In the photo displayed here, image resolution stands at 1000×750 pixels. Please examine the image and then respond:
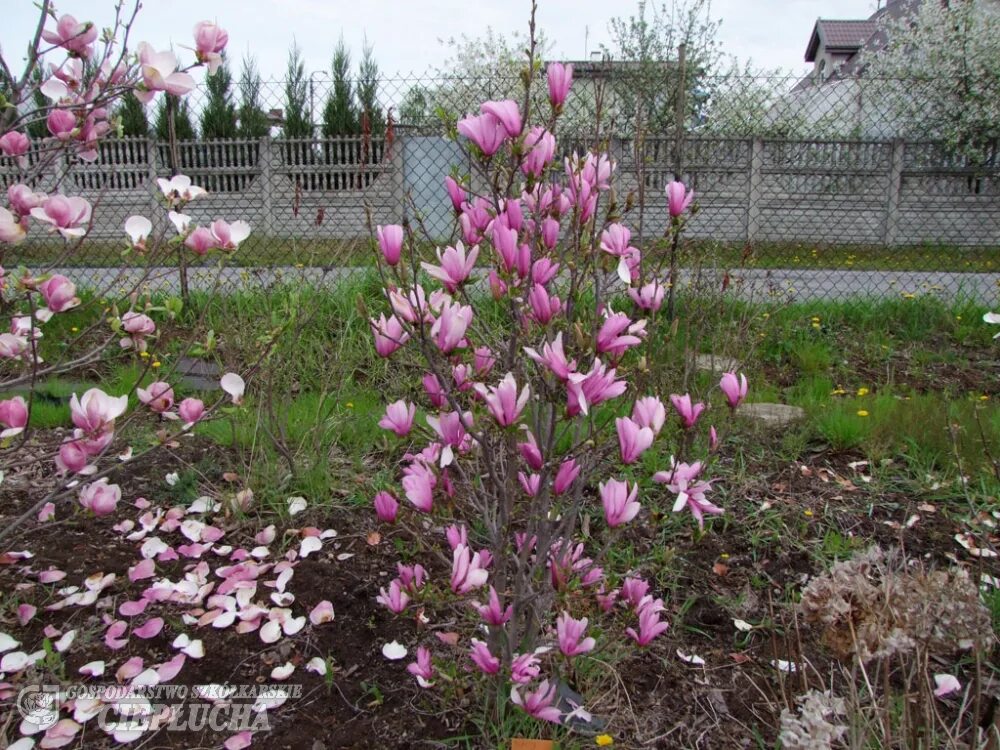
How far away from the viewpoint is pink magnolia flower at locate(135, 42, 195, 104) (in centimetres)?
141

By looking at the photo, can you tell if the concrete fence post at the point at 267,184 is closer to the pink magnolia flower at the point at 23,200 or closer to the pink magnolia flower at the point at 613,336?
the pink magnolia flower at the point at 23,200

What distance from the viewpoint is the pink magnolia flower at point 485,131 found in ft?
3.98

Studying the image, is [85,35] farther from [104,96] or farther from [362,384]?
[362,384]

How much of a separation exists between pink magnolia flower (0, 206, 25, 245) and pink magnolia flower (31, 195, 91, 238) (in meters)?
0.04

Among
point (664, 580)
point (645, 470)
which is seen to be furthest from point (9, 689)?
point (645, 470)

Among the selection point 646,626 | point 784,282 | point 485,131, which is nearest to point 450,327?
point 485,131

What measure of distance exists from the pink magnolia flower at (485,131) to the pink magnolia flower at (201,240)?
23.9 inches

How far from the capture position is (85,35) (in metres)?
1.51

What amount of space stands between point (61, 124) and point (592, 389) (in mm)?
1272

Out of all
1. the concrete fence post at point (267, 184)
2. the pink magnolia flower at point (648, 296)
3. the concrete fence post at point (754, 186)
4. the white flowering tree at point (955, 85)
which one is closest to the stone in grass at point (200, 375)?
the pink magnolia flower at point (648, 296)

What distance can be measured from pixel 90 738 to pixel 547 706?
0.94 metres

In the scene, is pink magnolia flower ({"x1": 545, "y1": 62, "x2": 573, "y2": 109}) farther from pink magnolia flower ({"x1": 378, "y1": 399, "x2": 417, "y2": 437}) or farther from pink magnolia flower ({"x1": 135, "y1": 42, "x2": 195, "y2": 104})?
pink magnolia flower ({"x1": 135, "y1": 42, "x2": 195, "y2": 104})

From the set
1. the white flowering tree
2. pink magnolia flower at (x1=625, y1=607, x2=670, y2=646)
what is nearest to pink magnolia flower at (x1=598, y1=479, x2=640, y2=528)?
pink magnolia flower at (x1=625, y1=607, x2=670, y2=646)

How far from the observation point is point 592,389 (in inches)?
A: 44.6
